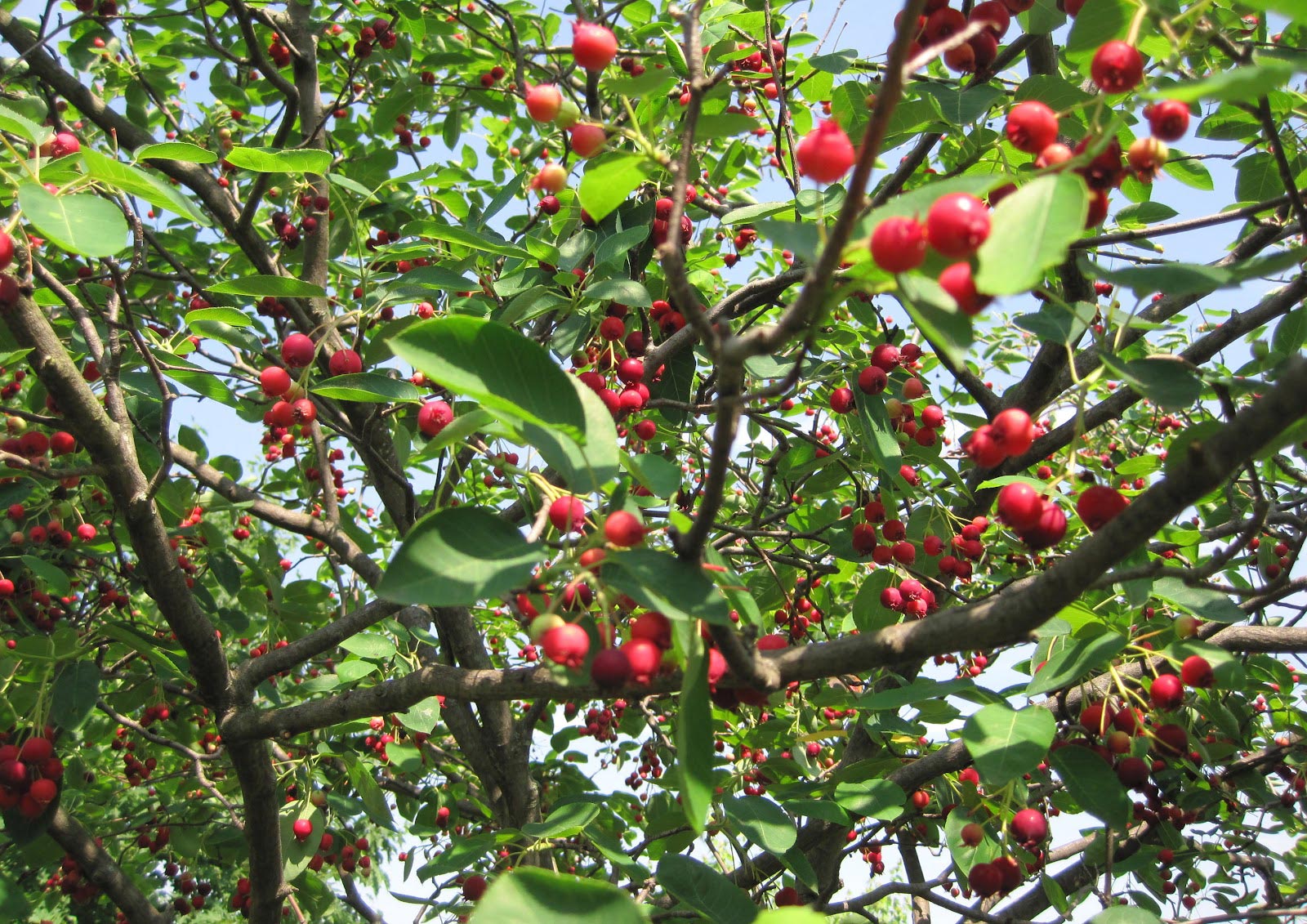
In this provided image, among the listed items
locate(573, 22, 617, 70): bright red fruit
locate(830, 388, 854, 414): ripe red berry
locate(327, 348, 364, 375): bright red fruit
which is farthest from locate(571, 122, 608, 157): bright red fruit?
locate(830, 388, 854, 414): ripe red berry

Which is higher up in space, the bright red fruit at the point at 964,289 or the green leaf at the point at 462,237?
the green leaf at the point at 462,237

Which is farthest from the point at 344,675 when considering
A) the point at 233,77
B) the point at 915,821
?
the point at 233,77

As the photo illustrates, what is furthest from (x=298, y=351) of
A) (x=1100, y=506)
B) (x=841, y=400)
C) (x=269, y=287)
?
(x=1100, y=506)

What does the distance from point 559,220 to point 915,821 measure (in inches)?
99.6

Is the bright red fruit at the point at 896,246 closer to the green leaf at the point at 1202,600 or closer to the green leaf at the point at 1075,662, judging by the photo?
the green leaf at the point at 1075,662

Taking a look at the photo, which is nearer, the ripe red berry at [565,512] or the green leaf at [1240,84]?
the green leaf at [1240,84]

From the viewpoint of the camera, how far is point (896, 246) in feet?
3.39

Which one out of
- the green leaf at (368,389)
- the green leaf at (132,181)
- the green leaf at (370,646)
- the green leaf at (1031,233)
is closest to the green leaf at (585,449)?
the green leaf at (1031,233)

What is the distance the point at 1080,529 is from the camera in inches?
146

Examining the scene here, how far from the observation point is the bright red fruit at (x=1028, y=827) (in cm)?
217

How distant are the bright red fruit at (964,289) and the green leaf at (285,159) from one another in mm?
1845

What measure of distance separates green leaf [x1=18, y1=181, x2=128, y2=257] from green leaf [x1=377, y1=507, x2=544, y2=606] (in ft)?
2.88

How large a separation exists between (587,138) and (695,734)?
0.92 meters

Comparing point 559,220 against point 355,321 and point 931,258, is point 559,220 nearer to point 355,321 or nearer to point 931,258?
point 355,321
